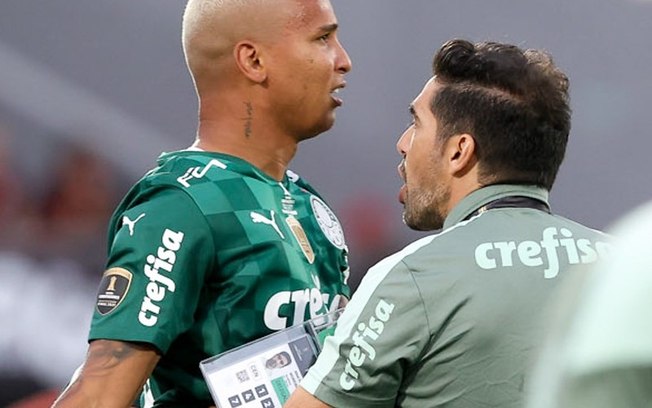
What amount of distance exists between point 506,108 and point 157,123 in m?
1.91

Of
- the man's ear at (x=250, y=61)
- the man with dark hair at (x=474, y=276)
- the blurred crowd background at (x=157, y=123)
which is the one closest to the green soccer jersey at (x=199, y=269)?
the man's ear at (x=250, y=61)

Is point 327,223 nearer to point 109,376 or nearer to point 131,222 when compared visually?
point 131,222

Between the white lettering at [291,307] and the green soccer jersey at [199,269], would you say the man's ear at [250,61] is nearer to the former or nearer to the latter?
the green soccer jersey at [199,269]

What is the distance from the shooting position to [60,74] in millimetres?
3578

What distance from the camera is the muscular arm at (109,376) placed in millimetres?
1861

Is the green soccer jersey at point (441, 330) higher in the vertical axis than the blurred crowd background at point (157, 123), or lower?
lower

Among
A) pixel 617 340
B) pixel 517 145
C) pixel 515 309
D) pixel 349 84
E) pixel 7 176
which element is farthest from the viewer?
pixel 349 84

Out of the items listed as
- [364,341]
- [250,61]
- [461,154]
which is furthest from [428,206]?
[250,61]

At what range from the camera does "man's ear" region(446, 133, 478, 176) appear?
6.16ft

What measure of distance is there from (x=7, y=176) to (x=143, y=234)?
1.66 m

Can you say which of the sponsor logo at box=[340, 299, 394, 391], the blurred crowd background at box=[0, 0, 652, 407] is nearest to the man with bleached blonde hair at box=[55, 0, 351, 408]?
the sponsor logo at box=[340, 299, 394, 391]

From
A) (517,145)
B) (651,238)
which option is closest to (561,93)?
(517,145)

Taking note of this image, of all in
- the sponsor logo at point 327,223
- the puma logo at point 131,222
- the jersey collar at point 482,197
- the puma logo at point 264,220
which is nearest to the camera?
the jersey collar at point 482,197

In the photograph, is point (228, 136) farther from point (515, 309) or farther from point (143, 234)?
point (515, 309)
